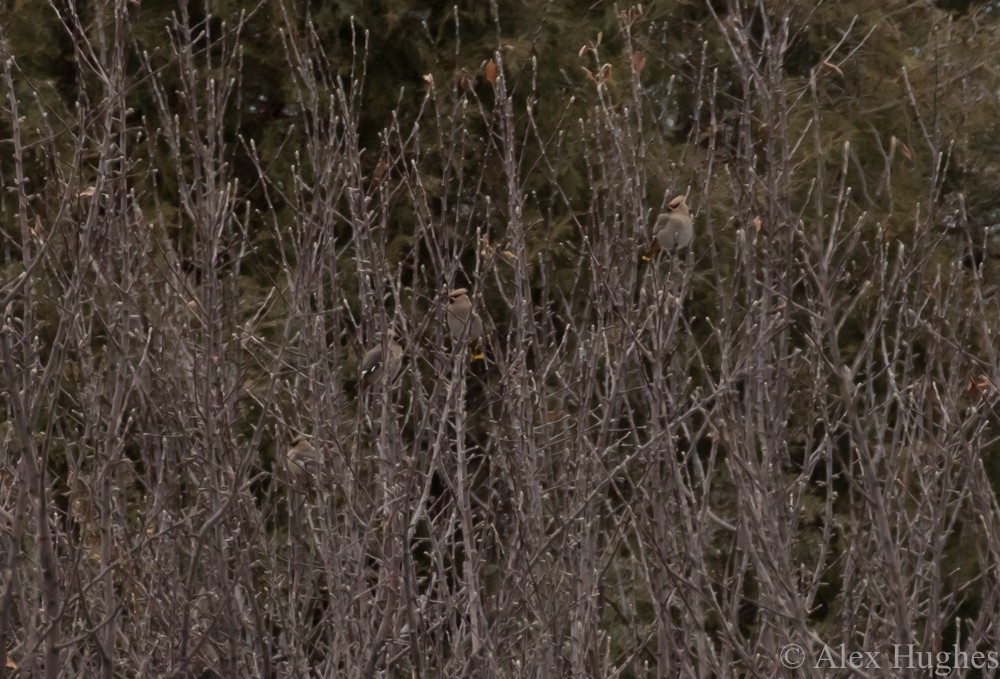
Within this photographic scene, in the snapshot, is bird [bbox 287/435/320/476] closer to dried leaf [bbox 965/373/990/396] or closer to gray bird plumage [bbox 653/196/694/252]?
gray bird plumage [bbox 653/196/694/252]

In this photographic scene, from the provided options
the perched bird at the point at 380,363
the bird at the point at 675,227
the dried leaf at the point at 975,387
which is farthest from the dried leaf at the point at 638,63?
the dried leaf at the point at 975,387

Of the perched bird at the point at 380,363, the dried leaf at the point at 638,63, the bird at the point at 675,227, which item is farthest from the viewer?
the bird at the point at 675,227

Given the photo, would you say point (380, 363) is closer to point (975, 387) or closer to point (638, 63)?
point (638, 63)

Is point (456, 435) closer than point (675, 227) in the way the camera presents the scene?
Yes

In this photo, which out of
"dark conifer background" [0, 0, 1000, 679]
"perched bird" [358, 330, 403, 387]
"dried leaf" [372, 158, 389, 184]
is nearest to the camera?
"dark conifer background" [0, 0, 1000, 679]

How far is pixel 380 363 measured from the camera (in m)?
4.84

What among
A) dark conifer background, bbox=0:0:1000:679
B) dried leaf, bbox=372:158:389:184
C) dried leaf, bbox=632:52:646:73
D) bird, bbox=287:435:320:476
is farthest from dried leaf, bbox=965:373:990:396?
bird, bbox=287:435:320:476

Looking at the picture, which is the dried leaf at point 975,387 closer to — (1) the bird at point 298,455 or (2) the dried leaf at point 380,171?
(2) the dried leaf at point 380,171

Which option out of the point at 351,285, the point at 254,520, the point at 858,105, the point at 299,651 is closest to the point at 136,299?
the point at 254,520

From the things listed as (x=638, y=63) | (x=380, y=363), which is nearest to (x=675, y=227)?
(x=638, y=63)

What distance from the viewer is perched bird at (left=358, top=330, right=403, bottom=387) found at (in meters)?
4.36

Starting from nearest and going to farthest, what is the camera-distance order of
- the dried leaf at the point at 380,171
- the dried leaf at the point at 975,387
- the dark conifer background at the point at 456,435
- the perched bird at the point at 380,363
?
the dark conifer background at the point at 456,435, the perched bird at the point at 380,363, the dried leaf at the point at 975,387, the dried leaf at the point at 380,171

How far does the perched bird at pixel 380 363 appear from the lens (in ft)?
14.3

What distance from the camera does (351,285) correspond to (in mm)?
8742
